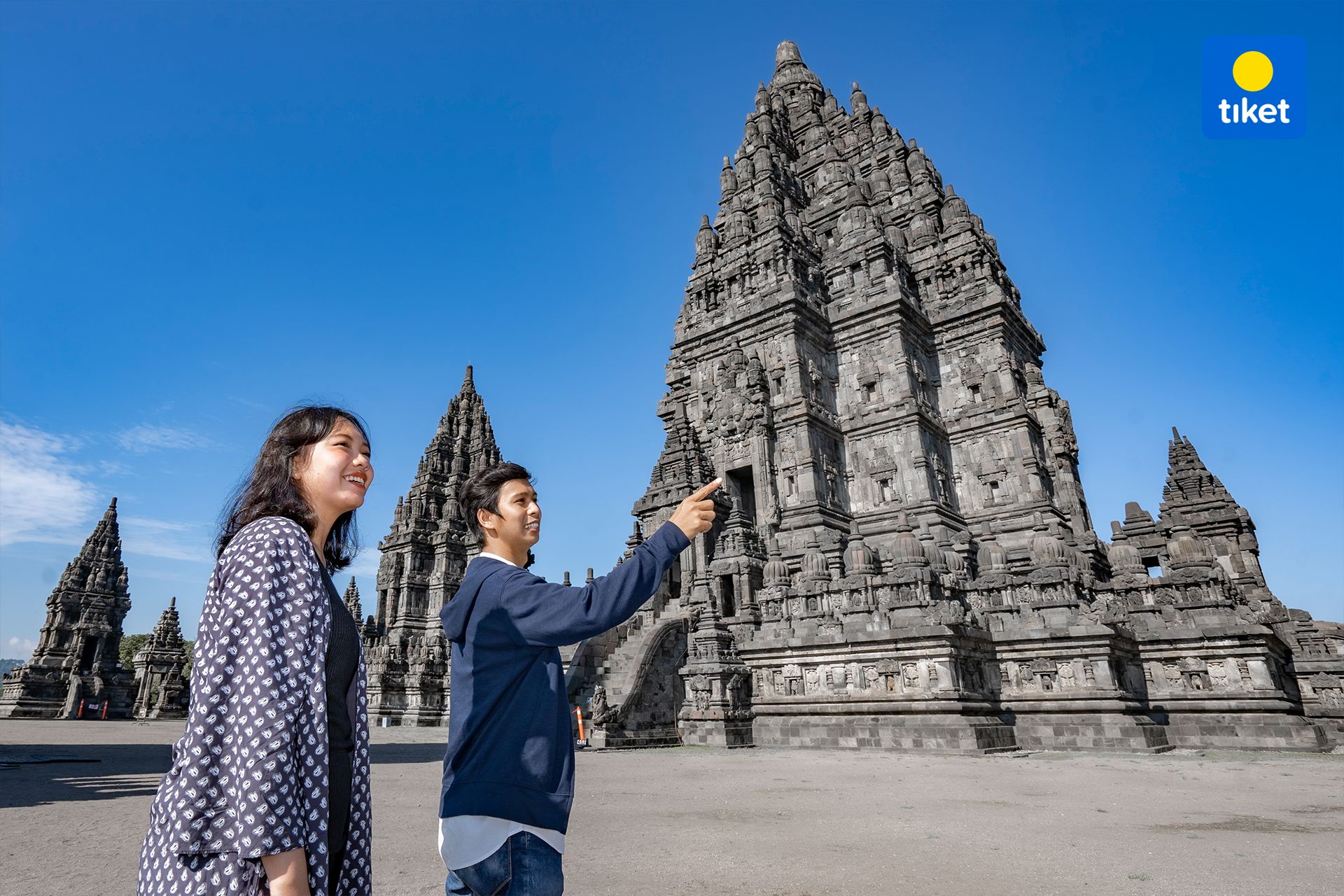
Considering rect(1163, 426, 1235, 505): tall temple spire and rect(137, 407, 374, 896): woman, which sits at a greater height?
rect(1163, 426, 1235, 505): tall temple spire

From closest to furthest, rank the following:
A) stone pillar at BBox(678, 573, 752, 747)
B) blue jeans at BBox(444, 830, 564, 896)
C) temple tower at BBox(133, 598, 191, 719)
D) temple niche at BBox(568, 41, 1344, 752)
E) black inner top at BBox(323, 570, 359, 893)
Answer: black inner top at BBox(323, 570, 359, 893) → blue jeans at BBox(444, 830, 564, 896) → temple niche at BBox(568, 41, 1344, 752) → stone pillar at BBox(678, 573, 752, 747) → temple tower at BBox(133, 598, 191, 719)

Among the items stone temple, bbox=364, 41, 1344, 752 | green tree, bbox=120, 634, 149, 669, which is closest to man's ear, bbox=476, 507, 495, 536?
stone temple, bbox=364, 41, 1344, 752

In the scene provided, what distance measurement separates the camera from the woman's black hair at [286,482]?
2.32m

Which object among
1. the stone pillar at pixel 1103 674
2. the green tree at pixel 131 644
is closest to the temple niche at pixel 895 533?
the stone pillar at pixel 1103 674

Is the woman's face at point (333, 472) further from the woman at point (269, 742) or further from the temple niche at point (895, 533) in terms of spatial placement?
the temple niche at point (895, 533)

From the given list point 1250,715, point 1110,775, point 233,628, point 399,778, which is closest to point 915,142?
point 1250,715

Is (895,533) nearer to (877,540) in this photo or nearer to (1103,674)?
(877,540)

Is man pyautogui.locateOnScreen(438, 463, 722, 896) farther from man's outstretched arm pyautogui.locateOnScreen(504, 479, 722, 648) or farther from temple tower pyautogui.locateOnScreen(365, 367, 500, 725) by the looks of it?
temple tower pyautogui.locateOnScreen(365, 367, 500, 725)

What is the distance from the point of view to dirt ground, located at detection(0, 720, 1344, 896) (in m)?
5.14

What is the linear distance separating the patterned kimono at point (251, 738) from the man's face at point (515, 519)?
952mm

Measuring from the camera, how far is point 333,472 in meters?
2.47

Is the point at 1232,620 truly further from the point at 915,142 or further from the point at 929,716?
the point at 915,142

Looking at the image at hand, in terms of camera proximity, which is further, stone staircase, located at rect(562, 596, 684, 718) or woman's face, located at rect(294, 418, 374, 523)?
stone staircase, located at rect(562, 596, 684, 718)

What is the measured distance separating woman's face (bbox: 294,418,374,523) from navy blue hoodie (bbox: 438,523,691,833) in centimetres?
50
